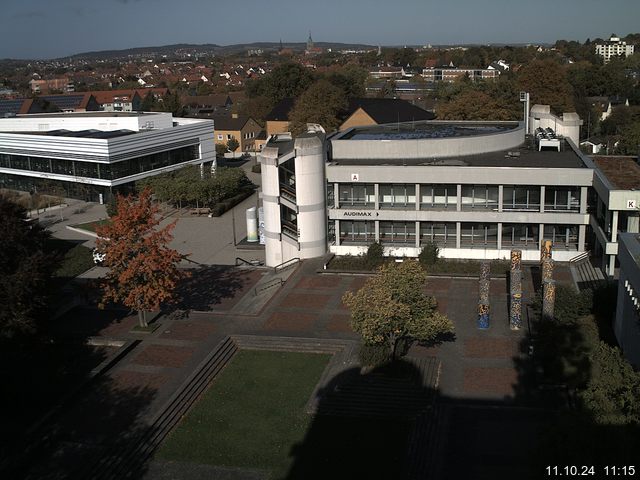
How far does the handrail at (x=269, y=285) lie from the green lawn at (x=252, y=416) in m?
7.45

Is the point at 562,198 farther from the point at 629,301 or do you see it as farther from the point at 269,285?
the point at 269,285

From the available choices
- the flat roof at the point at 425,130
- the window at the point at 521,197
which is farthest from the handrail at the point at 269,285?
the window at the point at 521,197

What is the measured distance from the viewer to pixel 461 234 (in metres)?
40.5

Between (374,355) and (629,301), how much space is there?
9.19 metres

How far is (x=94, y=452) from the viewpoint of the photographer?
71.6ft

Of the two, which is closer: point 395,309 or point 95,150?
point 395,309

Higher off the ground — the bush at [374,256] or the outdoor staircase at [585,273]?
the bush at [374,256]

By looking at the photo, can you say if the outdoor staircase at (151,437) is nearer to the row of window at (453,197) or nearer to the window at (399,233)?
the window at (399,233)

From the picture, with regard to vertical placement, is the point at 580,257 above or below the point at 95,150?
below

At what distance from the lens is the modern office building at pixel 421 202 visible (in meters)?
38.8

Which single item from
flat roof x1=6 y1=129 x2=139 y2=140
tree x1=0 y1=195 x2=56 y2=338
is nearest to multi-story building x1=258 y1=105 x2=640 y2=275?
tree x1=0 y1=195 x2=56 y2=338

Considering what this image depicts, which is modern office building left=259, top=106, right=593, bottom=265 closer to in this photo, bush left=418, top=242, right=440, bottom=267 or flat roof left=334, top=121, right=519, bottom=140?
bush left=418, top=242, right=440, bottom=267

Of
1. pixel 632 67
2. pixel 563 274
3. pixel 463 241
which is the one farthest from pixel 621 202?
pixel 632 67

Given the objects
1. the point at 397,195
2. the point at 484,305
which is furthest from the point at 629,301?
the point at 397,195
